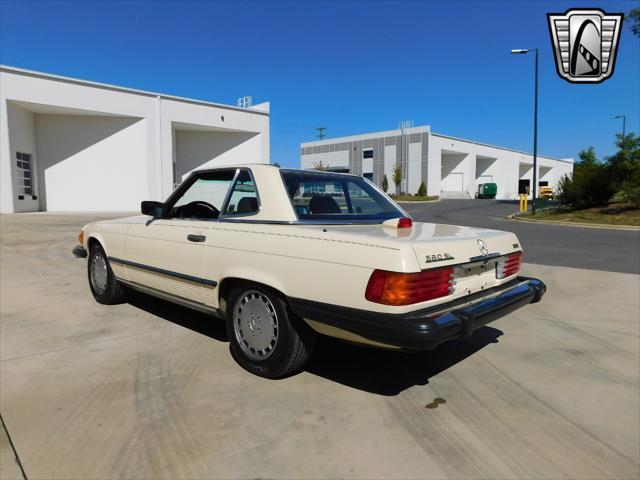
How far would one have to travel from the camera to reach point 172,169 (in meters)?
24.5

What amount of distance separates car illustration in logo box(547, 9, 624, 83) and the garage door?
48.0 metres

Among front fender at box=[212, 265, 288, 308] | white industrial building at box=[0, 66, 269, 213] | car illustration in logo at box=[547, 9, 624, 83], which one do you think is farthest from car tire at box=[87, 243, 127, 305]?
white industrial building at box=[0, 66, 269, 213]

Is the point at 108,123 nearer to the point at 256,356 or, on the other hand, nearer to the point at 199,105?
the point at 199,105

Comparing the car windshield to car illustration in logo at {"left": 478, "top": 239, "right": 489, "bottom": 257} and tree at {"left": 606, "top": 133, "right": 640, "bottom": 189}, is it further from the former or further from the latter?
tree at {"left": 606, "top": 133, "right": 640, "bottom": 189}

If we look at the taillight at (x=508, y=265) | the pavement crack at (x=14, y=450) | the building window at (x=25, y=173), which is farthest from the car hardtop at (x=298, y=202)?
the building window at (x=25, y=173)

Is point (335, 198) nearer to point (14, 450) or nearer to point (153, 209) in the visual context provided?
point (153, 209)

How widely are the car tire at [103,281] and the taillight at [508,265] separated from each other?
382 cm

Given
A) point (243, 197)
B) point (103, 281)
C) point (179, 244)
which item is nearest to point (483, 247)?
point (243, 197)

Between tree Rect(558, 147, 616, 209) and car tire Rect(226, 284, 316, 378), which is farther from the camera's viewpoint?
tree Rect(558, 147, 616, 209)

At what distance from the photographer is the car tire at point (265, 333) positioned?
2.96 m

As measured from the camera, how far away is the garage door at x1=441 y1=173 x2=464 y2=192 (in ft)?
185

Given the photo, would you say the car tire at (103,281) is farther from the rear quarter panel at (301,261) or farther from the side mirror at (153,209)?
the rear quarter panel at (301,261)

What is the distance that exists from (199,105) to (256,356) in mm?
24311

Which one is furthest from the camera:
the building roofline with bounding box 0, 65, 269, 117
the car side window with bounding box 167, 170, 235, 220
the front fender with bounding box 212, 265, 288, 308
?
the building roofline with bounding box 0, 65, 269, 117
